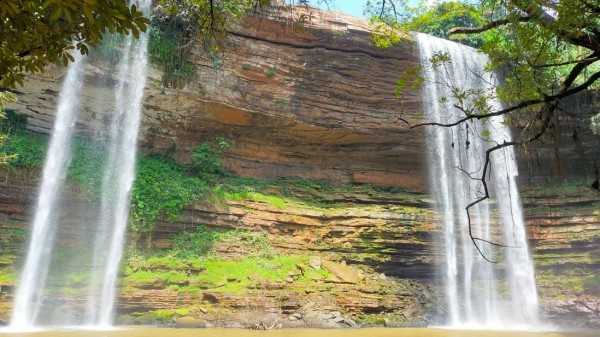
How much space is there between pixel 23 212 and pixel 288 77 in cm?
940

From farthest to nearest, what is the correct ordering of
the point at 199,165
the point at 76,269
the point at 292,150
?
the point at 292,150 → the point at 199,165 → the point at 76,269

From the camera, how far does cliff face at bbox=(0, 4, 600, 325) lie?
14.7 metres

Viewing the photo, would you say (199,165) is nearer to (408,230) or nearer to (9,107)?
(9,107)

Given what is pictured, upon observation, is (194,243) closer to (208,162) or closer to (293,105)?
(208,162)

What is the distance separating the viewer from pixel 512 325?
14289 millimetres

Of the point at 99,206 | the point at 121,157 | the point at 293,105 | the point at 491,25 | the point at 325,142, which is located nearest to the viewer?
the point at 491,25

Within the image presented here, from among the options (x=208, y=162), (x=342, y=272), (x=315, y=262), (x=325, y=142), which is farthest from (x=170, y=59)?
(x=342, y=272)

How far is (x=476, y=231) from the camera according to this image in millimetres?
16219

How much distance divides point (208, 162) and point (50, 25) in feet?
46.0

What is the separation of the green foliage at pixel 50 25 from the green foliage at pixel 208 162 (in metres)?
13.5

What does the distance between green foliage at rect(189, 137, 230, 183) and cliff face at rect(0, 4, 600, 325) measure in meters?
0.46

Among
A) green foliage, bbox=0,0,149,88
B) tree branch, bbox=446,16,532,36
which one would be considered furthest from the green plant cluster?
green foliage, bbox=0,0,149,88

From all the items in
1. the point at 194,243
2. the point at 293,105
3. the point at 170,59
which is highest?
the point at 170,59

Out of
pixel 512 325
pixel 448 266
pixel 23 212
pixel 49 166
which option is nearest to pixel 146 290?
pixel 23 212
